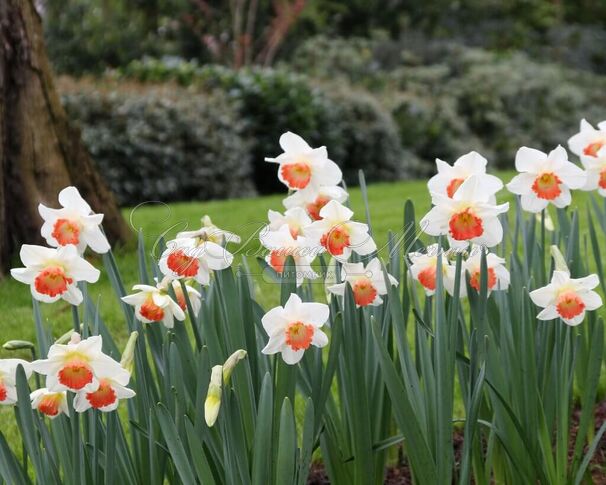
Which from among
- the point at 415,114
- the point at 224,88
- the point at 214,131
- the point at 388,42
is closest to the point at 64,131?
the point at 214,131

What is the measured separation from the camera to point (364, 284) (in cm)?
159

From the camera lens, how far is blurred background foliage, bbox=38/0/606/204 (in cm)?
805

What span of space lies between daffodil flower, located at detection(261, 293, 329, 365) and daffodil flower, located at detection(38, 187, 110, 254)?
0.35 meters

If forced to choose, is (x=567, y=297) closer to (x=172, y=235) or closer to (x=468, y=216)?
(x=468, y=216)

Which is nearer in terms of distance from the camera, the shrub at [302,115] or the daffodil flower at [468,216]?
the daffodil flower at [468,216]

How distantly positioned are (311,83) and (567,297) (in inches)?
367

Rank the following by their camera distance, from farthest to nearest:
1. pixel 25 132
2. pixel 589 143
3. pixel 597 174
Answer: pixel 25 132 < pixel 589 143 < pixel 597 174

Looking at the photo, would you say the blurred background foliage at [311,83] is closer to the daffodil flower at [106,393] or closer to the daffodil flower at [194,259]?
the daffodil flower at [194,259]

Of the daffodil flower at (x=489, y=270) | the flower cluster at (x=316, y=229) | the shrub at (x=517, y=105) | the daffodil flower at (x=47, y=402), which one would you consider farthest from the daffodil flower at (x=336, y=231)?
the shrub at (x=517, y=105)

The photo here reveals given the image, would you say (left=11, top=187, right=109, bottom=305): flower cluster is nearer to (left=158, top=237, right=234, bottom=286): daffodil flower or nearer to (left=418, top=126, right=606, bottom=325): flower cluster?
(left=158, top=237, right=234, bottom=286): daffodil flower

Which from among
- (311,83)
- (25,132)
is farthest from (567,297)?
(311,83)

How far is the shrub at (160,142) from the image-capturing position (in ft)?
25.3

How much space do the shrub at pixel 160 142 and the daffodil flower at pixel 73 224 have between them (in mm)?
6288

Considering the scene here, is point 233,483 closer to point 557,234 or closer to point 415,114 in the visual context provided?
point 557,234
